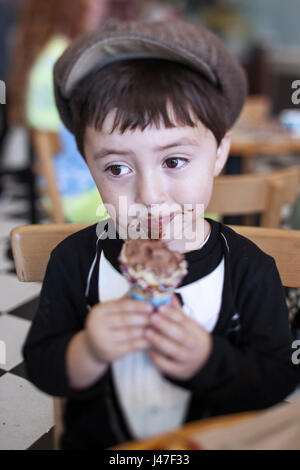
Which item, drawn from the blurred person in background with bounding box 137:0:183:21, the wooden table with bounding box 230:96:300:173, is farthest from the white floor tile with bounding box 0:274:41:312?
the blurred person in background with bounding box 137:0:183:21

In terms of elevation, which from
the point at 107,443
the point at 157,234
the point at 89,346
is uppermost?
the point at 157,234

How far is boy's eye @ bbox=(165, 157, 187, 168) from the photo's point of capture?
2.01ft

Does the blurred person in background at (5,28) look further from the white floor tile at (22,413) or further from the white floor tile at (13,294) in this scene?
the white floor tile at (22,413)

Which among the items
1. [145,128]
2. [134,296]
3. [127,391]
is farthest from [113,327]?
[145,128]

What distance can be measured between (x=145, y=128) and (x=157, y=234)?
15 cm

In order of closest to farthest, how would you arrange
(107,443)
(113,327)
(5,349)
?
1. (113,327)
2. (107,443)
3. (5,349)

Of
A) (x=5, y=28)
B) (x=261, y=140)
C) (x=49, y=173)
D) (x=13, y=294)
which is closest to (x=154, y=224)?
(x=13, y=294)

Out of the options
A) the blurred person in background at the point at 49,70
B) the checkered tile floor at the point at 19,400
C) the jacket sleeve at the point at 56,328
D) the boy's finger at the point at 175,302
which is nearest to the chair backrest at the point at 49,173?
the blurred person in background at the point at 49,70

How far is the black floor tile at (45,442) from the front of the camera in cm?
63

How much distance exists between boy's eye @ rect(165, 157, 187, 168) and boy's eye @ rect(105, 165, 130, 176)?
57mm

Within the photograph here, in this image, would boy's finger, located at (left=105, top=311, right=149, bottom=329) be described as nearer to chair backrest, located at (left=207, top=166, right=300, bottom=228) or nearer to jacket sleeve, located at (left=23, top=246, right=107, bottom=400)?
jacket sleeve, located at (left=23, top=246, right=107, bottom=400)

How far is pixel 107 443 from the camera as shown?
23.1 inches

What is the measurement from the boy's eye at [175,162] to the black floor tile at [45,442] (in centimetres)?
43

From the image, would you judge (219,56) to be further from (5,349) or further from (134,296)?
(5,349)
